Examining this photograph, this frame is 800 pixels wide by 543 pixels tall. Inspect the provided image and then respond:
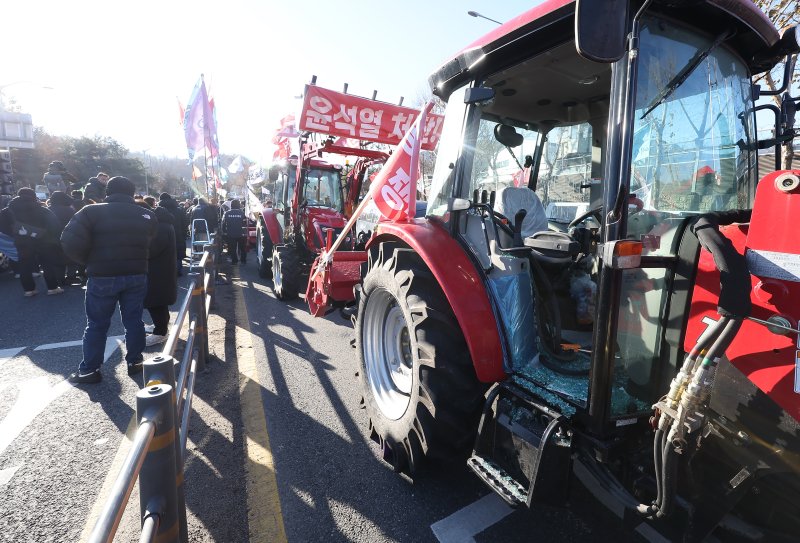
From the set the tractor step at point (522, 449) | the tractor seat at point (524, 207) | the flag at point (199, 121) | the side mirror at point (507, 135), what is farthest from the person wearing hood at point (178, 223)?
the tractor step at point (522, 449)

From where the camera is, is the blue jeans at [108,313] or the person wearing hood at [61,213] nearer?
the blue jeans at [108,313]

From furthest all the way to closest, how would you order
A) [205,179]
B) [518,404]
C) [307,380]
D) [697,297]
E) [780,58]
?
1. [205,179]
2. [307,380]
3. [780,58]
4. [518,404]
5. [697,297]

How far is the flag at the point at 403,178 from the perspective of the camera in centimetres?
295

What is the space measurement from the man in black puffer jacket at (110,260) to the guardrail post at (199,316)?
2.06 feet

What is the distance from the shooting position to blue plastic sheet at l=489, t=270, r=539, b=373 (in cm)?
225

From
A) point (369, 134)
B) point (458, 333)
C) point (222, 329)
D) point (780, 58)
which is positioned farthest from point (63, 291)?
point (780, 58)

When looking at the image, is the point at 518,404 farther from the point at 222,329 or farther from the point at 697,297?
the point at 222,329

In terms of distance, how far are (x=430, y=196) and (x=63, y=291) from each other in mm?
7913

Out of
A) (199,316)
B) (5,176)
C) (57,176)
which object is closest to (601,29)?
(199,316)

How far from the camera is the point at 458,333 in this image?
2.30m

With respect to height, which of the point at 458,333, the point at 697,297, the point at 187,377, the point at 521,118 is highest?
the point at 521,118

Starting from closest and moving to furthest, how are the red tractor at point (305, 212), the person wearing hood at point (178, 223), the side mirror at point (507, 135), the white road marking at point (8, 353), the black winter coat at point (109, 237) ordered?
the side mirror at point (507, 135) → the black winter coat at point (109, 237) → the white road marking at point (8, 353) → the red tractor at point (305, 212) → the person wearing hood at point (178, 223)

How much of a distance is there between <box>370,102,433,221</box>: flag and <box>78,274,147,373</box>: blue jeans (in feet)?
9.32

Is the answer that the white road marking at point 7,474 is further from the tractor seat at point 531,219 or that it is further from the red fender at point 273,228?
the red fender at point 273,228
